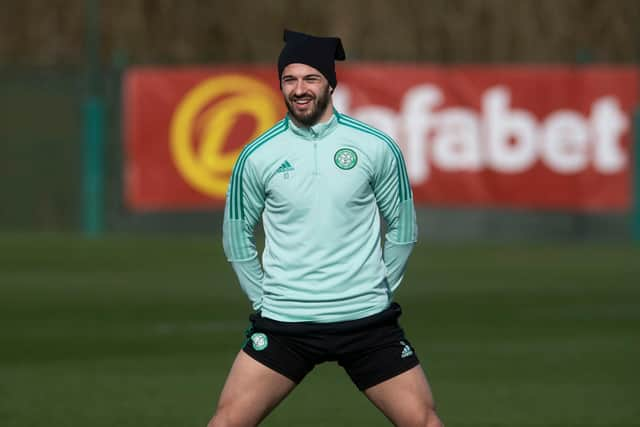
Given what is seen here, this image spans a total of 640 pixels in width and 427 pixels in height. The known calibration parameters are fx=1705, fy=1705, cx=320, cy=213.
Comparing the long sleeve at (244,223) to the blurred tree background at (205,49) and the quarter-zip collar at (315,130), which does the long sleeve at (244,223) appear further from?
the blurred tree background at (205,49)

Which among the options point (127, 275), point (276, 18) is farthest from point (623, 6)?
point (127, 275)

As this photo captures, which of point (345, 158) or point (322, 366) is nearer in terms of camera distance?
point (345, 158)

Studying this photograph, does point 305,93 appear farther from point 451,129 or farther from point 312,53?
point 451,129

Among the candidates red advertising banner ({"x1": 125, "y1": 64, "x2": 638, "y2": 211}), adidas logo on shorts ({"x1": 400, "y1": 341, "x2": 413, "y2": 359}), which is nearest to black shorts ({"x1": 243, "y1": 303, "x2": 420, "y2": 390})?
adidas logo on shorts ({"x1": 400, "y1": 341, "x2": 413, "y2": 359})

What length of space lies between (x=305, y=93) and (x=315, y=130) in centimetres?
16

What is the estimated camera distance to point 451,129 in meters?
23.9

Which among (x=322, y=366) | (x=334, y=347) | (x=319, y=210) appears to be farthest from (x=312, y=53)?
(x=322, y=366)

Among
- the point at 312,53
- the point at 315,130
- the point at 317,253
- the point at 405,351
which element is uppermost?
the point at 312,53

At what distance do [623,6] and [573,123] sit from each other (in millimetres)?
7038

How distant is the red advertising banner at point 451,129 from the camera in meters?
23.7

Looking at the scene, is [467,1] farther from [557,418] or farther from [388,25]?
[557,418]

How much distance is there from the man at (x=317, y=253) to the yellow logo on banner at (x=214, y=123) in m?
17.1

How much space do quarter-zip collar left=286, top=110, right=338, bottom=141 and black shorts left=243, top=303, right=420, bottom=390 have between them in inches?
30.3

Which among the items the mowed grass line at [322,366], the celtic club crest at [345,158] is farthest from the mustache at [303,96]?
the mowed grass line at [322,366]
